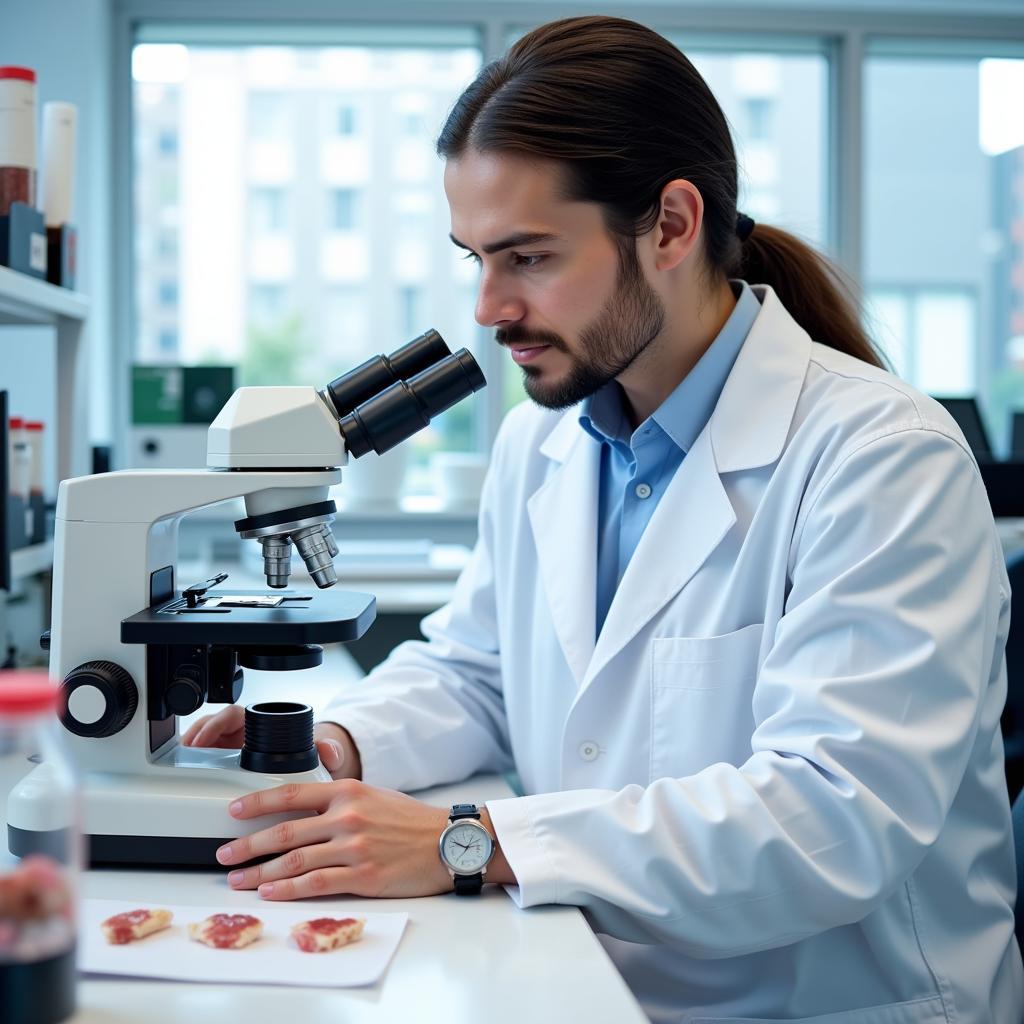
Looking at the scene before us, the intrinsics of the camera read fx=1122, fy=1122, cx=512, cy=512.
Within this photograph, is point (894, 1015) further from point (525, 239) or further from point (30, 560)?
point (30, 560)

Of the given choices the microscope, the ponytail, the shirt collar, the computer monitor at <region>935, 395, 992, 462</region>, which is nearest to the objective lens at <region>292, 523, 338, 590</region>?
the microscope

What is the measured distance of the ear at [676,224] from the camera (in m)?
1.21

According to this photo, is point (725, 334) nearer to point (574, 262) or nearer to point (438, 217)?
point (574, 262)

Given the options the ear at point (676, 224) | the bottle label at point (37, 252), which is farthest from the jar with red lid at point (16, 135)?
the ear at point (676, 224)

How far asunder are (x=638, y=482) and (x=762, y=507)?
23 cm

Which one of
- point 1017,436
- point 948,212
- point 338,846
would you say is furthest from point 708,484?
point 948,212

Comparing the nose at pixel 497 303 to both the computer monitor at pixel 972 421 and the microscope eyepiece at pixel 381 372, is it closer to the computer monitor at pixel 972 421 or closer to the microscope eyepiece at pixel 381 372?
the microscope eyepiece at pixel 381 372

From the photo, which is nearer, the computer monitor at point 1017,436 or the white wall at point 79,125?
the white wall at point 79,125

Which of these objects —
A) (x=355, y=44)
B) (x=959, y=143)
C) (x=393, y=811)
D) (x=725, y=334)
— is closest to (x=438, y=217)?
(x=355, y=44)

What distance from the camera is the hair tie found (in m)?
1.36

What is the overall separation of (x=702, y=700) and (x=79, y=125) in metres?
2.58

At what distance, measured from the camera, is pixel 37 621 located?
1918mm

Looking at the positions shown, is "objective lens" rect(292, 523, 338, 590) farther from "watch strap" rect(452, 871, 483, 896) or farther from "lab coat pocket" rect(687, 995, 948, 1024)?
"lab coat pocket" rect(687, 995, 948, 1024)

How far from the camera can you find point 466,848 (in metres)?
0.91
